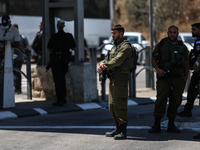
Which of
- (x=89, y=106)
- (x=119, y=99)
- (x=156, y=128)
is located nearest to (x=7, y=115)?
(x=89, y=106)

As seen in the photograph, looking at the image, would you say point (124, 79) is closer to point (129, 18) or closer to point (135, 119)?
point (135, 119)

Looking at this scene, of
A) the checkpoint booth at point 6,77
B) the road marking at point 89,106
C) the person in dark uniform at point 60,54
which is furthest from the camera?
the road marking at point 89,106

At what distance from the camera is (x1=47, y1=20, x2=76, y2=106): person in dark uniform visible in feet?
29.5

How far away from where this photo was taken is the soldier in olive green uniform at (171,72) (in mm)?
6566

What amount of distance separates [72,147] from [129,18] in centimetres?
3645

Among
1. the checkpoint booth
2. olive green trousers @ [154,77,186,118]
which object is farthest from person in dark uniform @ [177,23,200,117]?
the checkpoint booth

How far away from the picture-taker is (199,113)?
27.3ft

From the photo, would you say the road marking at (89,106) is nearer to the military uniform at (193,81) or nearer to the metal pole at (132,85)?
the metal pole at (132,85)

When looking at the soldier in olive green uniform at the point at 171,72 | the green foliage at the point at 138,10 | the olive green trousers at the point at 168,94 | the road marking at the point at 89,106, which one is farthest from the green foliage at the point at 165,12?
the olive green trousers at the point at 168,94

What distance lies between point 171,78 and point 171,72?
105 millimetres

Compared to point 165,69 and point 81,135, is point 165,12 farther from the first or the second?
point 81,135

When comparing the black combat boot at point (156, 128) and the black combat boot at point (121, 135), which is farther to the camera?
the black combat boot at point (156, 128)

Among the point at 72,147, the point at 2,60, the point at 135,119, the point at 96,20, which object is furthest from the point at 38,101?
the point at 96,20

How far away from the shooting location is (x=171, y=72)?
21.6 feet
